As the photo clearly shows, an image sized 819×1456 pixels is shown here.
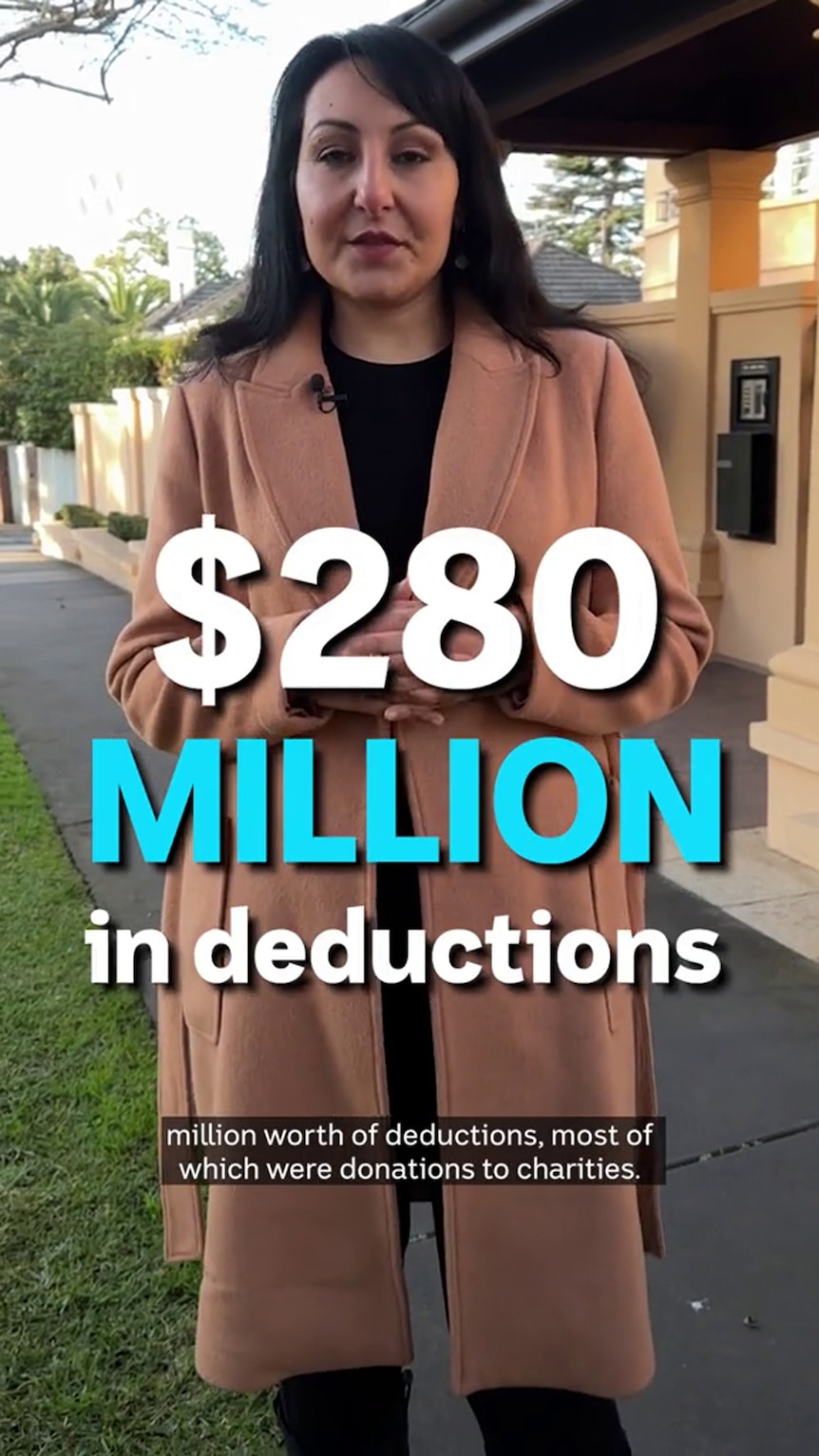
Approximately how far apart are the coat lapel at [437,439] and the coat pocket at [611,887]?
0.34 meters

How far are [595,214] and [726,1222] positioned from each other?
4777 centimetres

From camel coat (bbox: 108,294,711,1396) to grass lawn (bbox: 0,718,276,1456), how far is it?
784mm

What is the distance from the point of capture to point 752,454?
7688 mm

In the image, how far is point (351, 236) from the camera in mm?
1525

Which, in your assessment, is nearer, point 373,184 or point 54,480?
point 373,184

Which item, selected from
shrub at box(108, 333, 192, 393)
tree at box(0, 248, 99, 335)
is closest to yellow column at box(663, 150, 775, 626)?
shrub at box(108, 333, 192, 393)

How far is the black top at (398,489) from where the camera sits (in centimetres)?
159

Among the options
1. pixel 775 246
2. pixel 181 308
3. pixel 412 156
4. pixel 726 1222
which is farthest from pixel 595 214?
pixel 412 156

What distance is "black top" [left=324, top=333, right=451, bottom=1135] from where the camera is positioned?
5.22 feet

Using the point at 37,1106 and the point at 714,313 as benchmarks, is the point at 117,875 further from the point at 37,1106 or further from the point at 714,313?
the point at 714,313

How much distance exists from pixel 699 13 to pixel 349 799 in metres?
4.38

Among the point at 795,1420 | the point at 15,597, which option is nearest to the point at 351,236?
the point at 795,1420

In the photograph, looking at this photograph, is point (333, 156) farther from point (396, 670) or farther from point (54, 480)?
point (54, 480)

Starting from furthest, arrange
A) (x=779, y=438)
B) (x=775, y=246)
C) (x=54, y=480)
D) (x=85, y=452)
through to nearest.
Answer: (x=54, y=480) < (x=85, y=452) < (x=775, y=246) < (x=779, y=438)
